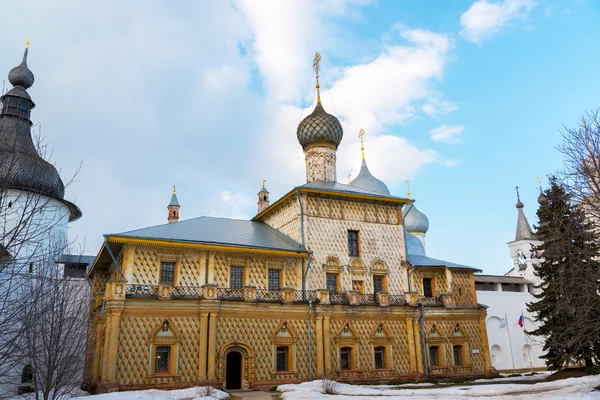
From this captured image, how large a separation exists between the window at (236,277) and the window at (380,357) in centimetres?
804

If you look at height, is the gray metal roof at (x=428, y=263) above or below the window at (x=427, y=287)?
above

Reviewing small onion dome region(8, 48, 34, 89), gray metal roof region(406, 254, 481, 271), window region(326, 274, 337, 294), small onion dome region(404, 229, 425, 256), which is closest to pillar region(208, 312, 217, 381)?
window region(326, 274, 337, 294)

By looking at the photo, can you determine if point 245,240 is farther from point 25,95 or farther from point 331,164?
point 25,95

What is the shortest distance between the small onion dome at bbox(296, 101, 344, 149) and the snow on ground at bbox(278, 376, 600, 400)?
15.7 m

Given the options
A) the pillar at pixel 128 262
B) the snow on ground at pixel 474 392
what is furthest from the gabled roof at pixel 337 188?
the snow on ground at pixel 474 392

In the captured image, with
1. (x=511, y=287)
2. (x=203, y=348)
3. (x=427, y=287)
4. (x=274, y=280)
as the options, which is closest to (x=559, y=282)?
(x=427, y=287)

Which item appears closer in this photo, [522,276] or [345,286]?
[345,286]

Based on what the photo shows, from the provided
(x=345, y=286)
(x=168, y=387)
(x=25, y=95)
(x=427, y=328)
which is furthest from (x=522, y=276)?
(x=25, y=95)

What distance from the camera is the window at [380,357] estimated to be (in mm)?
26116

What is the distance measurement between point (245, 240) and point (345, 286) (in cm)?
589

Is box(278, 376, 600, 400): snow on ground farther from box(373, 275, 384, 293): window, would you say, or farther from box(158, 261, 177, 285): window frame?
box(373, 275, 384, 293): window

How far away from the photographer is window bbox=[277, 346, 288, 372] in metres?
23.9

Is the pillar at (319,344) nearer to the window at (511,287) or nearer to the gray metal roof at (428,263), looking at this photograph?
the gray metal roof at (428,263)

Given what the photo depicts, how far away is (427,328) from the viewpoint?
27734mm
